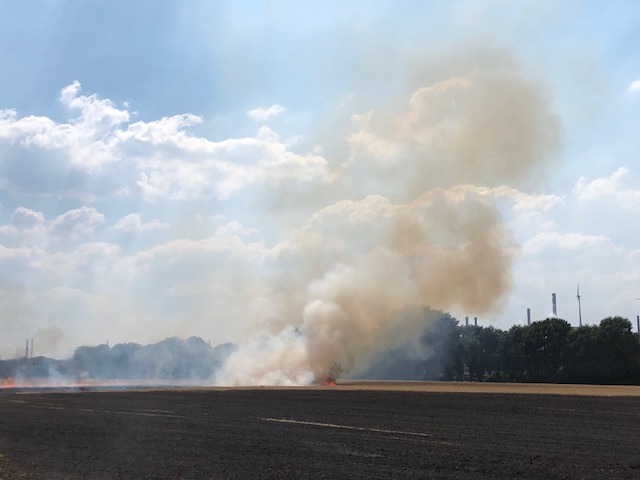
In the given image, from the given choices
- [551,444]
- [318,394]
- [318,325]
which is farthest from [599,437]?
[318,325]

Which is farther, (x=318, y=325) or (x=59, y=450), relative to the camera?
(x=318, y=325)

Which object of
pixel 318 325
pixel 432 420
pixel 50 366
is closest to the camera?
pixel 432 420

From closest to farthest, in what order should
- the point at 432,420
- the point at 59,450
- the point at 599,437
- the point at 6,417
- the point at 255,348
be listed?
the point at 59,450 < the point at 599,437 < the point at 432,420 < the point at 6,417 < the point at 255,348

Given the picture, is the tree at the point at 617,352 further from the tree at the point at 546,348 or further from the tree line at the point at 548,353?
the tree at the point at 546,348

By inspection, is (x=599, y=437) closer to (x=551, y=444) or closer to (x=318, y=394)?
(x=551, y=444)

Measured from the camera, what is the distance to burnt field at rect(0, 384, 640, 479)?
1933 cm

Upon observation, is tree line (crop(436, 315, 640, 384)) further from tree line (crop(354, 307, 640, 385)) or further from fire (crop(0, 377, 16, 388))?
fire (crop(0, 377, 16, 388))

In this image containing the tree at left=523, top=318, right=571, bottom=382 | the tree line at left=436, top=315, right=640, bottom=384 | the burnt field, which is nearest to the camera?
the burnt field

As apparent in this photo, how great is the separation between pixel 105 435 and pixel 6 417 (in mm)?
14079

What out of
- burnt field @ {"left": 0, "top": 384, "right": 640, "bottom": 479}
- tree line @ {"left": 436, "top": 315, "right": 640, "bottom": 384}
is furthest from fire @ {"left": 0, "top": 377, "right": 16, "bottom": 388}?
tree line @ {"left": 436, "top": 315, "right": 640, "bottom": 384}

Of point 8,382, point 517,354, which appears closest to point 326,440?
point 8,382

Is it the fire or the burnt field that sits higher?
the burnt field

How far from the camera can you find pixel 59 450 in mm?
24125

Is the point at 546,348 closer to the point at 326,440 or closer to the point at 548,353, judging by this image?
the point at 548,353
